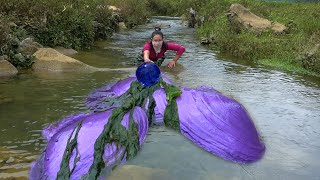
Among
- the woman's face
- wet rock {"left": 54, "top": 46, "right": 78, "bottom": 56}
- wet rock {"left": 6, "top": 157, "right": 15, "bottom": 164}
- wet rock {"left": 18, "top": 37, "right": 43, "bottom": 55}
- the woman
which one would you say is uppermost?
the woman's face

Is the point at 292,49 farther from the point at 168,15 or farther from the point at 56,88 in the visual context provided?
the point at 168,15

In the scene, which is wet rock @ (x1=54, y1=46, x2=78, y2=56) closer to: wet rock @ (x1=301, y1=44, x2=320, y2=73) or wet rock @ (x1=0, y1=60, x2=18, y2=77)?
wet rock @ (x1=0, y1=60, x2=18, y2=77)

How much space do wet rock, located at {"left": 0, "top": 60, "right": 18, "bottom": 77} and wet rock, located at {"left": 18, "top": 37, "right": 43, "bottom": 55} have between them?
3.72ft

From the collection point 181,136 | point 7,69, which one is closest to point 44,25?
point 7,69

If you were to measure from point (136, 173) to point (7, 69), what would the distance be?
616 centimetres

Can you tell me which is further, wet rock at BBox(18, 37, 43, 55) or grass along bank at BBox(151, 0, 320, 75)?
grass along bank at BBox(151, 0, 320, 75)

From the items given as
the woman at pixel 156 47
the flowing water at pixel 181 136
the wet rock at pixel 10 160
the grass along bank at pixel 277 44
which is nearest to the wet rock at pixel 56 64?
the flowing water at pixel 181 136

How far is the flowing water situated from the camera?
4.90 m

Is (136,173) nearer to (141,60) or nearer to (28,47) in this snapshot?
(141,60)

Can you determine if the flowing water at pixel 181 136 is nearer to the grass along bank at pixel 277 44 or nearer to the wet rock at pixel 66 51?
the wet rock at pixel 66 51

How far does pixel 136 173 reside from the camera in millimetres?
4625

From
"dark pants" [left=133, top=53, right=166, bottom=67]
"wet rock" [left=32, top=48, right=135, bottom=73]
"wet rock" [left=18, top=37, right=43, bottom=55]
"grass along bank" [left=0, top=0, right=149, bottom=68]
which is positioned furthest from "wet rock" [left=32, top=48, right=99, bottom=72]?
"dark pants" [left=133, top=53, right=166, bottom=67]

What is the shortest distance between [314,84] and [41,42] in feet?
27.4

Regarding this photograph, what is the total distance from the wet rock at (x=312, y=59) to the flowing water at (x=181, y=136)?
0.75m
